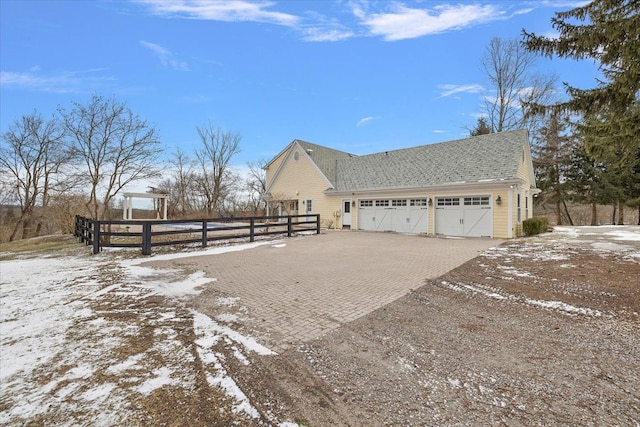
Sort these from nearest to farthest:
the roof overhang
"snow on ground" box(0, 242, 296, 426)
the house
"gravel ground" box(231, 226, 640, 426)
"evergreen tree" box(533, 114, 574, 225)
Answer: "gravel ground" box(231, 226, 640, 426)
"snow on ground" box(0, 242, 296, 426)
the roof overhang
the house
"evergreen tree" box(533, 114, 574, 225)

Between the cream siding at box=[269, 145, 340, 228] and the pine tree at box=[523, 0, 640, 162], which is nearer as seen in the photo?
the pine tree at box=[523, 0, 640, 162]

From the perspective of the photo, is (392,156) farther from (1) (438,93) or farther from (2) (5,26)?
(2) (5,26)

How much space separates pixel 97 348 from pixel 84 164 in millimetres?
18643

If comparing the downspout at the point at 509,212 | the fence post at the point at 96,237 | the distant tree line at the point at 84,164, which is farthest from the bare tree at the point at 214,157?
the downspout at the point at 509,212

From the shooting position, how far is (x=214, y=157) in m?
31.0

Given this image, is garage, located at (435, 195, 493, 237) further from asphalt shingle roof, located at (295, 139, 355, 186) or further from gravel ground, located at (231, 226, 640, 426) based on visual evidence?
gravel ground, located at (231, 226, 640, 426)

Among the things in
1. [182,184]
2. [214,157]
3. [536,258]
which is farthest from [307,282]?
[182,184]

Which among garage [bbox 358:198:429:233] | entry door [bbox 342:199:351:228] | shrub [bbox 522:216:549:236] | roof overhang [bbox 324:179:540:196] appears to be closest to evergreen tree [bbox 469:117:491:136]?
roof overhang [bbox 324:179:540:196]

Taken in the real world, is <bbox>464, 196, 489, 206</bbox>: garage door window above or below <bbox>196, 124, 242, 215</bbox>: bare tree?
below

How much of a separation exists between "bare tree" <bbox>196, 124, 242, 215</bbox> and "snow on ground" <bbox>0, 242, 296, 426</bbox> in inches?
1014

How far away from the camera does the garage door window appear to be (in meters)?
13.8

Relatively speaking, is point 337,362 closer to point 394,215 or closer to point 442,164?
point 394,215

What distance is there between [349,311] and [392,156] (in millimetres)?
17103

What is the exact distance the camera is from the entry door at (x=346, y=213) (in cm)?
1893
